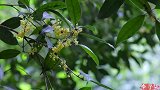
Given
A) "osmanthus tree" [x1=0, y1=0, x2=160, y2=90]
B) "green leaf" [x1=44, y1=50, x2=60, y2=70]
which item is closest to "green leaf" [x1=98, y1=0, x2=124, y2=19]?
"osmanthus tree" [x1=0, y1=0, x2=160, y2=90]

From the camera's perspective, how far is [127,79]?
2.73m

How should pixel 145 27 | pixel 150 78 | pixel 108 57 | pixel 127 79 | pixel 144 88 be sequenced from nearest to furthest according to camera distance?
pixel 144 88 < pixel 108 57 < pixel 145 27 < pixel 127 79 < pixel 150 78

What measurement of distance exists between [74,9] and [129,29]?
115 millimetres

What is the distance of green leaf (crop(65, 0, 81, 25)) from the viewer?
26.4 inches

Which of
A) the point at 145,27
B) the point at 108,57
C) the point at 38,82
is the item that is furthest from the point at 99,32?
the point at 38,82

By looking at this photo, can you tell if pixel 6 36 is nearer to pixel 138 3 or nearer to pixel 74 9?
pixel 74 9

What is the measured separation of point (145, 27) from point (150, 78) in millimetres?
1505

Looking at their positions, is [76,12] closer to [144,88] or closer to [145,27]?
[144,88]

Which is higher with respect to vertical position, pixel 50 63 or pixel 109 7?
pixel 109 7

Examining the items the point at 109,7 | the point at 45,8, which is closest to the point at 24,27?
the point at 45,8

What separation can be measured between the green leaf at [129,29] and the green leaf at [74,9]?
0.30ft

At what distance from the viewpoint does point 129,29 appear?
0.71m

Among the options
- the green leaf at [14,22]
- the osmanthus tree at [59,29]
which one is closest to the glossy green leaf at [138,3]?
the osmanthus tree at [59,29]

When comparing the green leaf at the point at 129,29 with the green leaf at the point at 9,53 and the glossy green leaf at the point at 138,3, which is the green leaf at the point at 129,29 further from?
the green leaf at the point at 9,53
